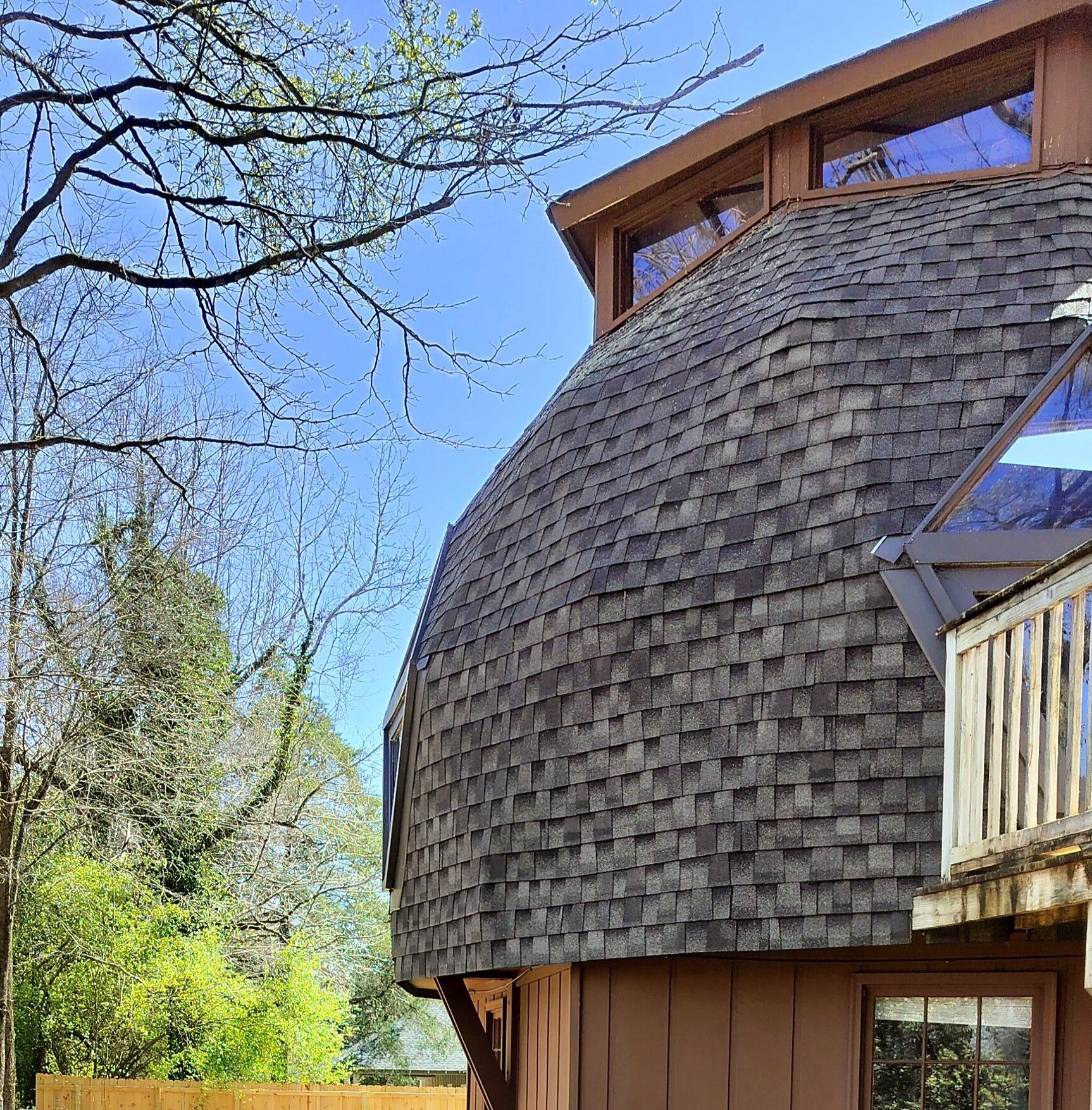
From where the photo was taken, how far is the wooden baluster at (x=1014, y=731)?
4355 mm

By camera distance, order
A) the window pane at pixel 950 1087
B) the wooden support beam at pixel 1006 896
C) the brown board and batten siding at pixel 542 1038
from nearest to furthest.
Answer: the wooden support beam at pixel 1006 896, the window pane at pixel 950 1087, the brown board and batten siding at pixel 542 1038

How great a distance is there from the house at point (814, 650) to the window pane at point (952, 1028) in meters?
0.02

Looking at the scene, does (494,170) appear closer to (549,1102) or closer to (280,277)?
(280,277)

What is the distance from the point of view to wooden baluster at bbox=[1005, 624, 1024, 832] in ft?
14.3

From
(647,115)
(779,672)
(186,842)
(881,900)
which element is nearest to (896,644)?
(779,672)

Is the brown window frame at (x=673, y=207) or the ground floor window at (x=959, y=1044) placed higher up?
the brown window frame at (x=673, y=207)

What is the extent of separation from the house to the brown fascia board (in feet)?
0.07

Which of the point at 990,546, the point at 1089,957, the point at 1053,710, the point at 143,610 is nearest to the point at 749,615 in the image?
the point at 990,546

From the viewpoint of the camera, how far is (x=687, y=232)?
9.48 meters

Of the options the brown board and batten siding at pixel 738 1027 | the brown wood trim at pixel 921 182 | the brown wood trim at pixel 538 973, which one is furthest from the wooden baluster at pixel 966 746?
the brown wood trim at pixel 921 182

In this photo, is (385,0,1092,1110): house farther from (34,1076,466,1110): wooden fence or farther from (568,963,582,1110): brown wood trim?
(34,1076,466,1110): wooden fence

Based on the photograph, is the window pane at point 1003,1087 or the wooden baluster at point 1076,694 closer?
the wooden baluster at point 1076,694

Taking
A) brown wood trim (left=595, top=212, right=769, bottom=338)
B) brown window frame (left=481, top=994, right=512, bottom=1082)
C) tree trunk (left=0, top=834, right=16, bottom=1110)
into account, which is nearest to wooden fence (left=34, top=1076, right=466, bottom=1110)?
tree trunk (left=0, top=834, right=16, bottom=1110)

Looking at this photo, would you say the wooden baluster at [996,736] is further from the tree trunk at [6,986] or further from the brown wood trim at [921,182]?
the tree trunk at [6,986]
